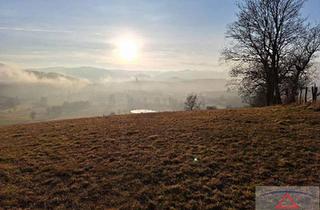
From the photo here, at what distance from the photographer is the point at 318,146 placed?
10992 mm

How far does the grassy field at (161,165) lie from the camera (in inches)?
307

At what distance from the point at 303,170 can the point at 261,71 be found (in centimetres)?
2144

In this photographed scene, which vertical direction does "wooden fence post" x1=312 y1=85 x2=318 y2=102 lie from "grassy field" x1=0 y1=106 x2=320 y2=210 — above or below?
above

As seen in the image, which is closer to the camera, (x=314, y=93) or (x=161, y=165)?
(x=161, y=165)

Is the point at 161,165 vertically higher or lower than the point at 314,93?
lower

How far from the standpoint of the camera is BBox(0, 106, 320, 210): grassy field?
25.6 ft

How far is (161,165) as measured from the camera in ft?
32.4

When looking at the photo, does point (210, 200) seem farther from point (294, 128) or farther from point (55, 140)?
point (55, 140)

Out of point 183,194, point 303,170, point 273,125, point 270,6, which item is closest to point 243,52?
point 270,6

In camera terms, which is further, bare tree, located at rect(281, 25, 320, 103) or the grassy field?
bare tree, located at rect(281, 25, 320, 103)

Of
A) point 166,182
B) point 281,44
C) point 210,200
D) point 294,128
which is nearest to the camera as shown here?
point 210,200

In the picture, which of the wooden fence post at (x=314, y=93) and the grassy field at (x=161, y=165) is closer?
the grassy field at (x=161, y=165)

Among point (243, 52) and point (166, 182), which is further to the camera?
point (243, 52)

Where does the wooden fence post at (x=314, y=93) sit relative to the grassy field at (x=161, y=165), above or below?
above
